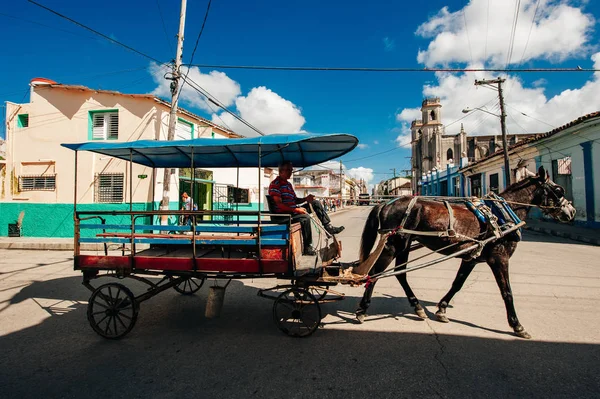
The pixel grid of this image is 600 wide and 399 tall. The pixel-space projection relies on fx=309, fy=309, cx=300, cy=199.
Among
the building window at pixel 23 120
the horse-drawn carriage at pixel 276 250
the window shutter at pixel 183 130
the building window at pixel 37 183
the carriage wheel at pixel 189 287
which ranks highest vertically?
the building window at pixel 23 120

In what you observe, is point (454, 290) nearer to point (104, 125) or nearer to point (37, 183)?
point (104, 125)

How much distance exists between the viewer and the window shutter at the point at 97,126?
39.4 feet

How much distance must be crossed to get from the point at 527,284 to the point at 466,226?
8.01 ft

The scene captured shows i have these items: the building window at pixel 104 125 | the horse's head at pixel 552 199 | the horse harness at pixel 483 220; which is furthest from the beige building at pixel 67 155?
the horse's head at pixel 552 199

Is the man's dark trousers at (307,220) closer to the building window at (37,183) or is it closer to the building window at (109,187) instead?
the building window at (109,187)

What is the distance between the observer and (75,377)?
105 inches

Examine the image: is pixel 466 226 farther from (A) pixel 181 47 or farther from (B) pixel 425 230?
(A) pixel 181 47

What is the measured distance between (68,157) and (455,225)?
45.0 feet

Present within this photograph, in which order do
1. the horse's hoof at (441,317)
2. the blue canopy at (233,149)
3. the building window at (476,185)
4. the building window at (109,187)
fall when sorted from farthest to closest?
the building window at (476,185), the building window at (109,187), the horse's hoof at (441,317), the blue canopy at (233,149)

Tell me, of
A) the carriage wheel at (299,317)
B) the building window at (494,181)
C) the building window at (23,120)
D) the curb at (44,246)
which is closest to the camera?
the carriage wheel at (299,317)

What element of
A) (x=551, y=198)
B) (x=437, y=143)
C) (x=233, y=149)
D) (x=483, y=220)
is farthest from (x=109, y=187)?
(x=437, y=143)

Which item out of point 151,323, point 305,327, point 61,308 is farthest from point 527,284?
point 61,308

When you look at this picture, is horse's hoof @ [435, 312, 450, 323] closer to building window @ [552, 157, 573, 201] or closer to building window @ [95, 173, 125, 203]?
building window @ [95, 173, 125, 203]

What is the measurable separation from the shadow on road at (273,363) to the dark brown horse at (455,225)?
75 centimetres
